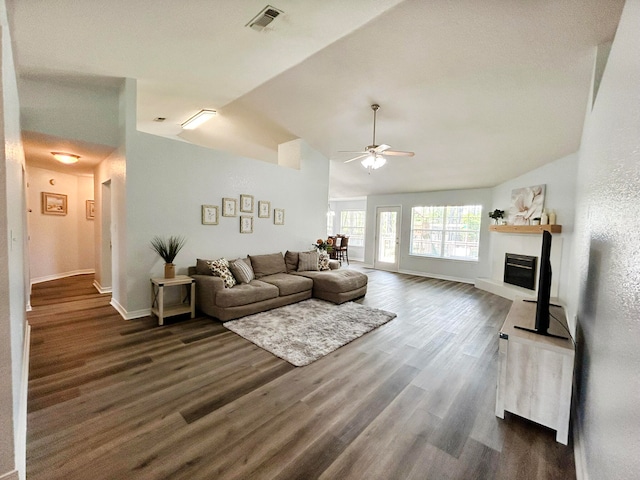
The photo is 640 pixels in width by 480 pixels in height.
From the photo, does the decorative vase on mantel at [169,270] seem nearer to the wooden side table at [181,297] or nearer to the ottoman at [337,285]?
the wooden side table at [181,297]

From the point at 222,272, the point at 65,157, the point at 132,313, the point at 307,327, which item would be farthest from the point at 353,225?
the point at 65,157

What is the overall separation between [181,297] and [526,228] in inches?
246

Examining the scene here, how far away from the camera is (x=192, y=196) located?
13.9ft

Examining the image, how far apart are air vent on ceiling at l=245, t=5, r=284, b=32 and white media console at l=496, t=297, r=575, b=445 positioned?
3.31 m

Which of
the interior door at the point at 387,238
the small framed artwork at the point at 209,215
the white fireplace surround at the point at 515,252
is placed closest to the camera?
the small framed artwork at the point at 209,215

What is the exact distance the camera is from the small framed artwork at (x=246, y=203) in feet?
16.0

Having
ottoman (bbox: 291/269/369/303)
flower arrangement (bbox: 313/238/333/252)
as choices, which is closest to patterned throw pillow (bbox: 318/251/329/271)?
flower arrangement (bbox: 313/238/333/252)

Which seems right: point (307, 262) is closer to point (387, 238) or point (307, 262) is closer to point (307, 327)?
point (307, 327)

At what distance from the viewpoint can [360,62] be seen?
10.8 ft

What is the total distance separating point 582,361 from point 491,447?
97 cm

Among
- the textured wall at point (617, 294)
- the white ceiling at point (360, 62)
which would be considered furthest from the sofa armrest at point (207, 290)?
the textured wall at point (617, 294)

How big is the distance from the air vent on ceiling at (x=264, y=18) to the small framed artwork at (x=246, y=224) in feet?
9.58

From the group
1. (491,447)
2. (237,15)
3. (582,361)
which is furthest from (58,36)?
(582,361)

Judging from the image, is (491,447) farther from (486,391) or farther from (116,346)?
(116,346)
